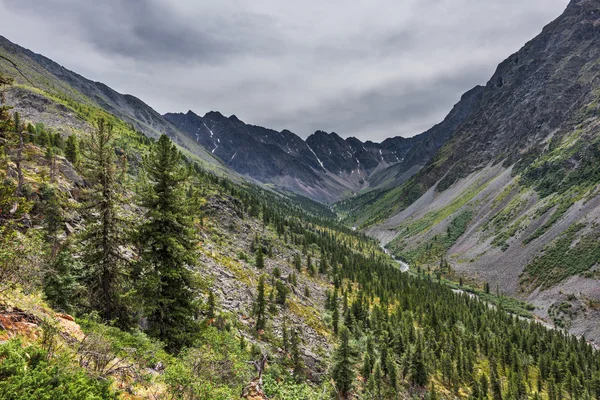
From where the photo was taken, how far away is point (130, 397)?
10.2 meters

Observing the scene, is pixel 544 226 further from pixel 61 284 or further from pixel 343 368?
pixel 61 284

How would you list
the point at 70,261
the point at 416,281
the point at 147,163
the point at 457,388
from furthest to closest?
the point at 416,281 → the point at 457,388 → the point at 147,163 → the point at 70,261

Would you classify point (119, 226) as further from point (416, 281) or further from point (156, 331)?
point (416, 281)

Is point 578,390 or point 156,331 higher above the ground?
point 156,331

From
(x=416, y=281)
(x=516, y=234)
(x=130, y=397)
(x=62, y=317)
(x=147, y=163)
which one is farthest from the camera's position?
(x=516, y=234)

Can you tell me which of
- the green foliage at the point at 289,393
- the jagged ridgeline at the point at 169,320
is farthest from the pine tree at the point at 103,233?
the green foliage at the point at 289,393

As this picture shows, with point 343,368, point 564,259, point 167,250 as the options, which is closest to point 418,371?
point 343,368

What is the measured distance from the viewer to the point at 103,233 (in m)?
17.2

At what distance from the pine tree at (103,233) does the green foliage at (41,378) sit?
31.7 feet

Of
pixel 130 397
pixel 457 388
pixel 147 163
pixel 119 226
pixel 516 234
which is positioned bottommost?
pixel 457 388

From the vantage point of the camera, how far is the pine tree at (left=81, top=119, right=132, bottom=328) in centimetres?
1714

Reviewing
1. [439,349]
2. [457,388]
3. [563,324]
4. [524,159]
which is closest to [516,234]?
[563,324]

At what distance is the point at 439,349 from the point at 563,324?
48478mm

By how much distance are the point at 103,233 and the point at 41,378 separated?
1140 centimetres
